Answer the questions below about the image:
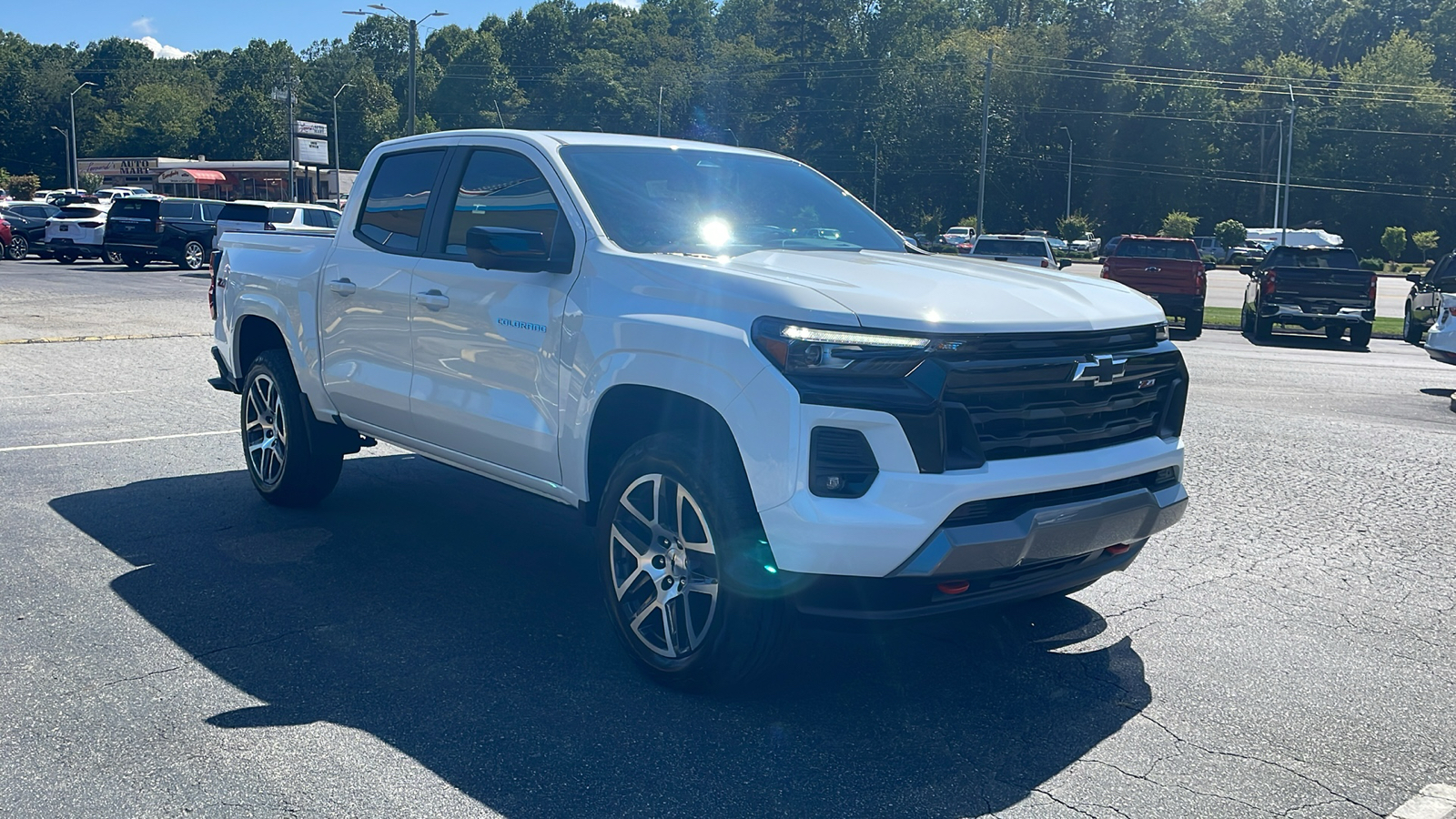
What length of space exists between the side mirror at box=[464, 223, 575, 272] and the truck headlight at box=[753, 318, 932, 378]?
4.33 feet

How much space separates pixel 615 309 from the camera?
4.60m

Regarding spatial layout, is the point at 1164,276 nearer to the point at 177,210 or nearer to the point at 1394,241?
the point at 177,210

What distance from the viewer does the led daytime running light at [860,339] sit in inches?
154

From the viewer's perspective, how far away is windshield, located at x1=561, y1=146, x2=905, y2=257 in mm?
5043

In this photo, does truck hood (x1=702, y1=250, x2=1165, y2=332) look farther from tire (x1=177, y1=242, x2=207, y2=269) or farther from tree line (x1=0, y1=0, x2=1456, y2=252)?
tree line (x1=0, y1=0, x2=1456, y2=252)

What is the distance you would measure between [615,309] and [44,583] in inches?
120

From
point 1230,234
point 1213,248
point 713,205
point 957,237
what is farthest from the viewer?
point 1213,248

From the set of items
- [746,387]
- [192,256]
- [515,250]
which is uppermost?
[515,250]

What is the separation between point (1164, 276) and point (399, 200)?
2063 centimetres

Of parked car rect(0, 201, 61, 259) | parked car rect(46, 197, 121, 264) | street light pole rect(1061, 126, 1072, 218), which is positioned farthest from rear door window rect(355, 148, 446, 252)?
street light pole rect(1061, 126, 1072, 218)

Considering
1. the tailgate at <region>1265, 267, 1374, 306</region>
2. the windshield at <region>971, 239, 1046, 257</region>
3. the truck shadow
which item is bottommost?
the truck shadow

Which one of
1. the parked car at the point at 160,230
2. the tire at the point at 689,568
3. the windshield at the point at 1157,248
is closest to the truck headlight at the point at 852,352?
the tire at the point at 689,568

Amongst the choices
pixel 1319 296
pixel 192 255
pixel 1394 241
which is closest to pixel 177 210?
pixel 192 255

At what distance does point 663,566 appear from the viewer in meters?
4.42
